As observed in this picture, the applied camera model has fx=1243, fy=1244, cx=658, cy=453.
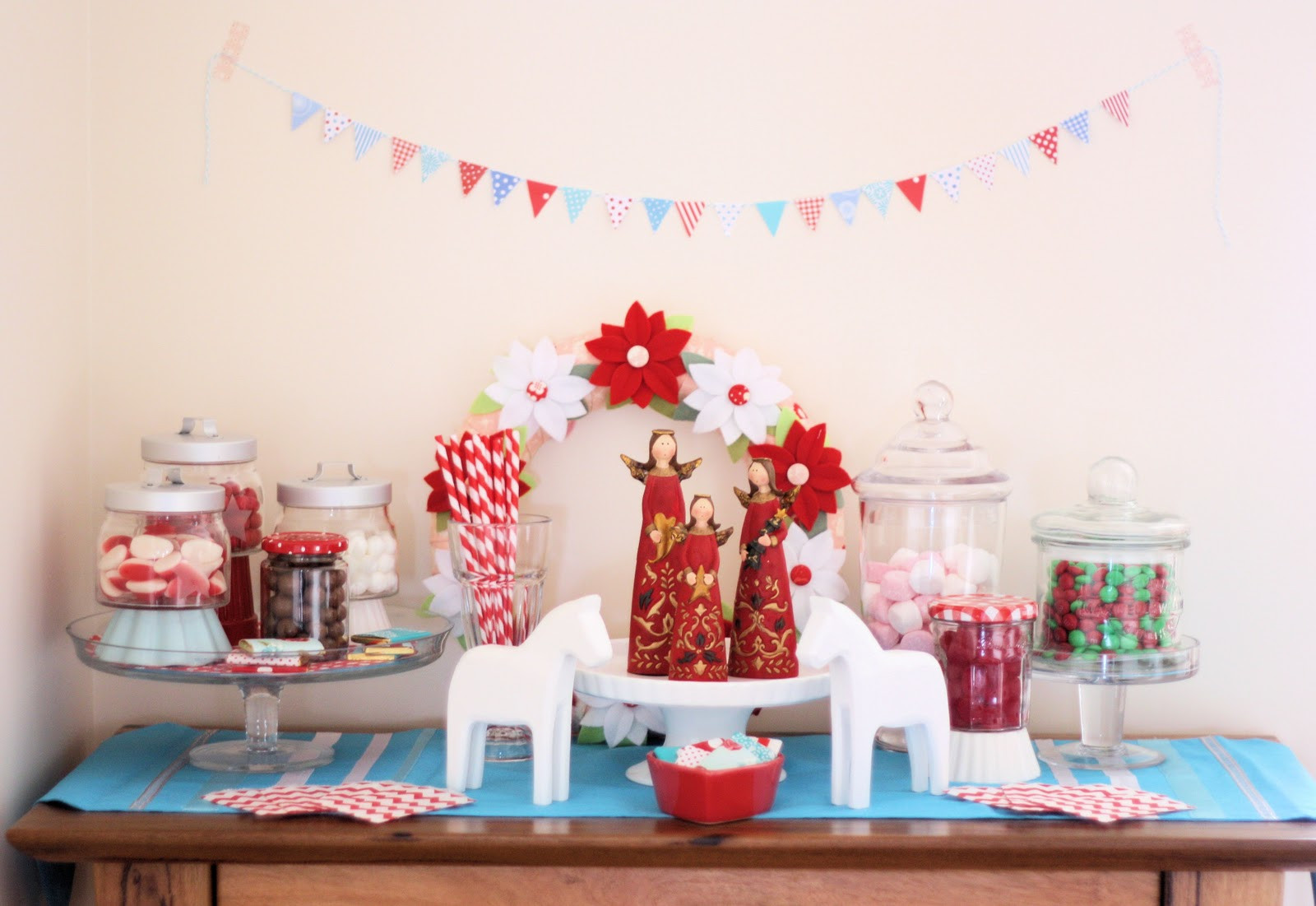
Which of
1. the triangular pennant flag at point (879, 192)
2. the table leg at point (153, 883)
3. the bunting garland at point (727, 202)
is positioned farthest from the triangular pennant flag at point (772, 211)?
the table leg at point (153, 883)

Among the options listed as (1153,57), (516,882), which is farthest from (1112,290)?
(516,882)

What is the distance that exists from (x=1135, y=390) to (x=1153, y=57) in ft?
1.43

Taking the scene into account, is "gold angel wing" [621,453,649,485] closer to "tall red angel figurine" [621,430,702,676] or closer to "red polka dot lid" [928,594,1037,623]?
"tall red angel figurine" [621,430,702,676]

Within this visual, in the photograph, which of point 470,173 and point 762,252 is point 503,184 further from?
point 762,252

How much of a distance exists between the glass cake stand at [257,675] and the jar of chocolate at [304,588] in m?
0.05

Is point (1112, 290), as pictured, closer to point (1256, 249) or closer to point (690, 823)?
point (1256, 249)

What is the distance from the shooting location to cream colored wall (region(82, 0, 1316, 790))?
64.4 inches

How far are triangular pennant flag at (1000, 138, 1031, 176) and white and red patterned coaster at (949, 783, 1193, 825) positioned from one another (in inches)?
31.2

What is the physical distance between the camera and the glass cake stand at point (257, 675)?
4.33ft

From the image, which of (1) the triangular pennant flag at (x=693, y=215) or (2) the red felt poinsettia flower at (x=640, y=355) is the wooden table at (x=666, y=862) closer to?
(2) the red felt poinsettia flower at (x=640, y=355)

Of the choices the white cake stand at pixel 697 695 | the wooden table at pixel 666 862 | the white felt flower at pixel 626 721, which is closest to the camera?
the wooden table at pixel 666 862

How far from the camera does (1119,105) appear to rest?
163 centimetres

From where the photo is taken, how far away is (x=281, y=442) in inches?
65.3

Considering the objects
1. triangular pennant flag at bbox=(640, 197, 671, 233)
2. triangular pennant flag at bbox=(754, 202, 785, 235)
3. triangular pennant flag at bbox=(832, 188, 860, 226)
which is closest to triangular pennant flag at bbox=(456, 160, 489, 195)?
triangular pennant flag at bbox=(640, 197, 671, 233)
